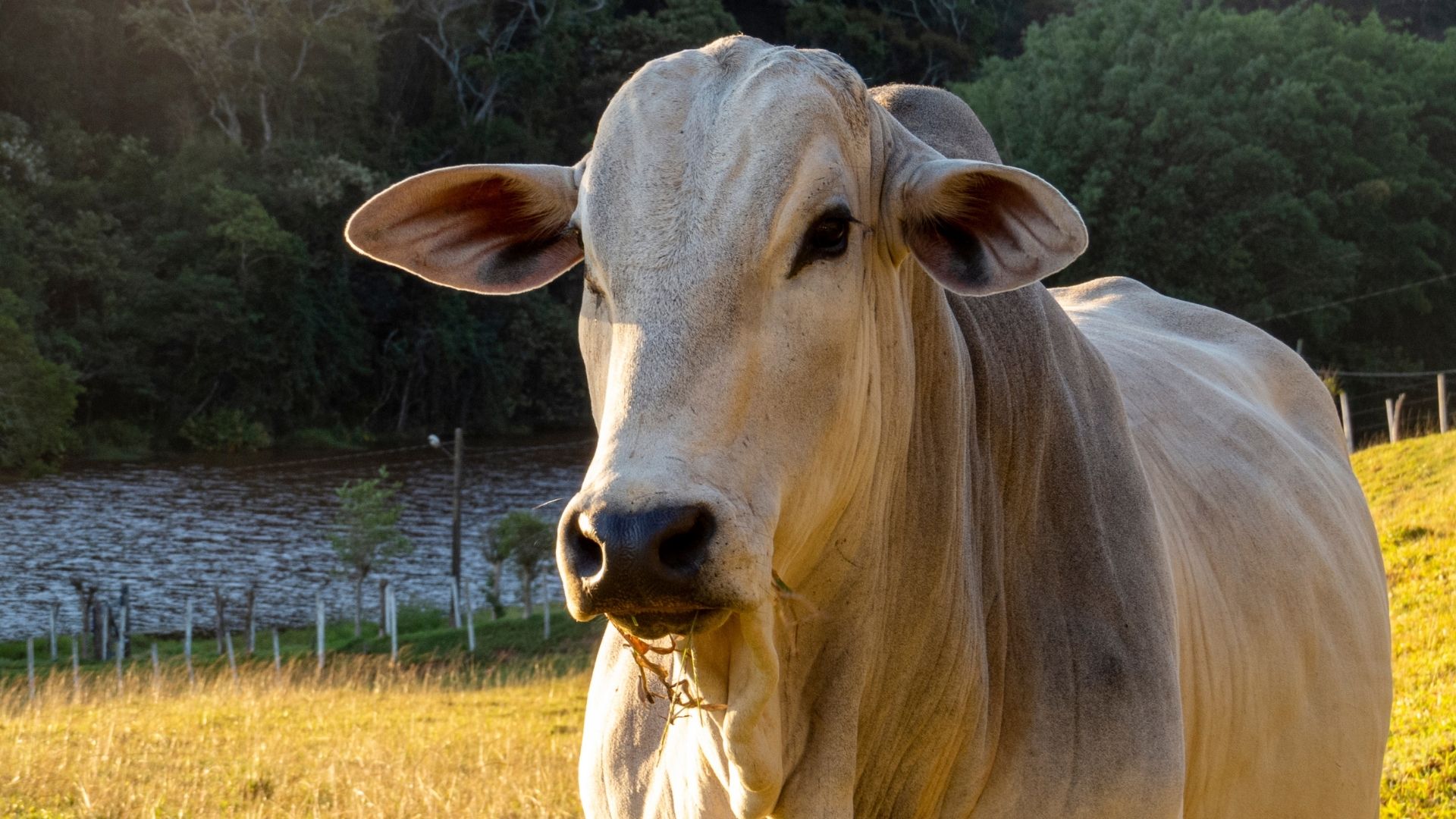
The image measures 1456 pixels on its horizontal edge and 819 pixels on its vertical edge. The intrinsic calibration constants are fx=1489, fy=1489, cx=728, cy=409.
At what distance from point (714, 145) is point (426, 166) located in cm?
5547

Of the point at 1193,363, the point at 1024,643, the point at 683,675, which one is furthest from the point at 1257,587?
the point at 683,675

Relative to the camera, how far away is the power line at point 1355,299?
38.5 m

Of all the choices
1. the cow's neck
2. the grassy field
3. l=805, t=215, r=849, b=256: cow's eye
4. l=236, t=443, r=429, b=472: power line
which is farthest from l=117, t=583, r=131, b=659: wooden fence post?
l=805, t=215, r=849, b=256: cow's eye

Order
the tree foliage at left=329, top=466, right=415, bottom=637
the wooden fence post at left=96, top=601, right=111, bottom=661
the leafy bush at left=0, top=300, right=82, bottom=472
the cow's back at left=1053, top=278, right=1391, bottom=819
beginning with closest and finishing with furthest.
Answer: the cow's back at left=1053, top=278, right=1391, bottom=819 → the wooden fence post at left=96, top=601, right=111, bottom=661 → the tree foliage at left=329, top=466, right=415, bottom=637 → the leafy bush at left=0, top=300, right=82, bottom=472

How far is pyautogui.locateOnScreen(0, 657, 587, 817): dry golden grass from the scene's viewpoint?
7234 millimetres

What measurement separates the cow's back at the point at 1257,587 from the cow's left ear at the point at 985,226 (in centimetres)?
96

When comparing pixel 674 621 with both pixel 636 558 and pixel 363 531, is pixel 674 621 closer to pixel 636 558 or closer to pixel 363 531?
pixel 636 558

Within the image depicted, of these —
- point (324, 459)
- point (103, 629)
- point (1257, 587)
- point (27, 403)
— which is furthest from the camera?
point (324, 459)

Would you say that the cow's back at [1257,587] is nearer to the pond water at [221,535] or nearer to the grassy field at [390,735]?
the grassy field at [390,735]

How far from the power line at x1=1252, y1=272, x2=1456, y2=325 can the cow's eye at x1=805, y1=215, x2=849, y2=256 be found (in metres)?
37.3

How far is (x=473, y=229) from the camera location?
9.57 ft

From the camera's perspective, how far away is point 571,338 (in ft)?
166

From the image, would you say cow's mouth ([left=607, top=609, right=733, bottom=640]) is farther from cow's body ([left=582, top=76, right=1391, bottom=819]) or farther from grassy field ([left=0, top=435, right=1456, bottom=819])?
grassy field ([left=0, top=435, right=1456, bottom=819])

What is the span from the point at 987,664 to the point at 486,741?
821 centimetres
